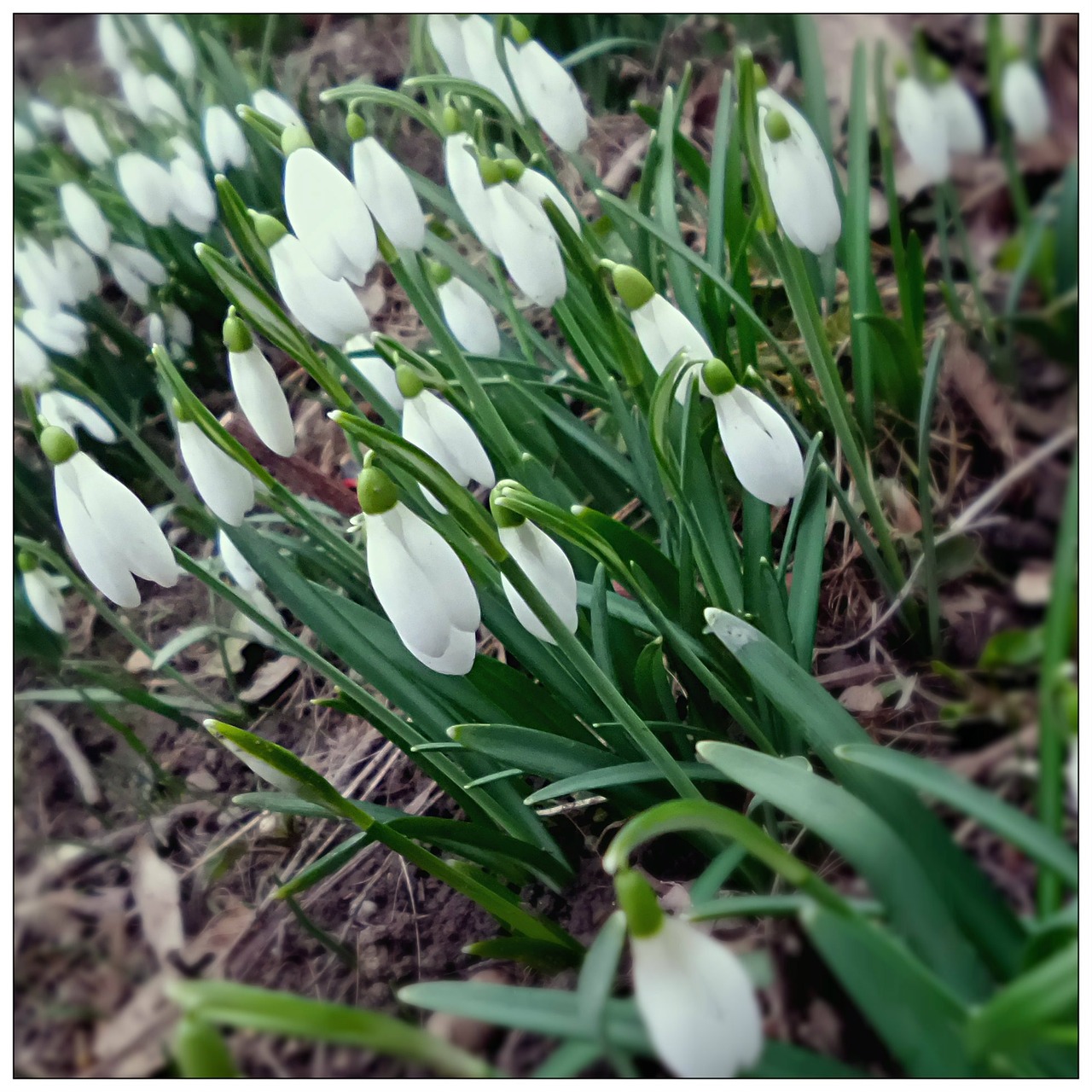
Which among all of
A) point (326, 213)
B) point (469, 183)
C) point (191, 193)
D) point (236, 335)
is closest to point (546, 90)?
point (469, 183)

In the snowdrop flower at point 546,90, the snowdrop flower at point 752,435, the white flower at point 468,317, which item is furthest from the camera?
the white flower at point 468,317

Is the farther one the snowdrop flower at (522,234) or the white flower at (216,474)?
the snowdrop flower at (522,234)

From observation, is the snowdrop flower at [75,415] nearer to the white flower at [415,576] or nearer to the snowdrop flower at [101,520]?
the snowdrop flower at [101,520]

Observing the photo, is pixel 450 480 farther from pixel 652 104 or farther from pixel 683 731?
pixel 652 104

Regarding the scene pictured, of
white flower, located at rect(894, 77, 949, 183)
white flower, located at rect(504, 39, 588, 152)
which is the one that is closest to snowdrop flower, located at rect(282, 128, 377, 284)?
white flower, located at rect(504, 39, 588, 152)

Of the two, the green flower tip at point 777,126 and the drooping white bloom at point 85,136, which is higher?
the drooping white bloom at point 85,136

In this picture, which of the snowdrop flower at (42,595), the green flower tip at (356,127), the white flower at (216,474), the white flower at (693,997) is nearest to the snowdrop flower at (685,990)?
the white flower at (693,997)

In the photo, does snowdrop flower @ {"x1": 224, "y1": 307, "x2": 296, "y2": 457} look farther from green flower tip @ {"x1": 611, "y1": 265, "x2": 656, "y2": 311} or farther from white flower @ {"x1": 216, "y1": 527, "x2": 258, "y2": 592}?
green flower tip @ {"x1": 611, "y1": 265, "x2": 656, "y2": 311}
